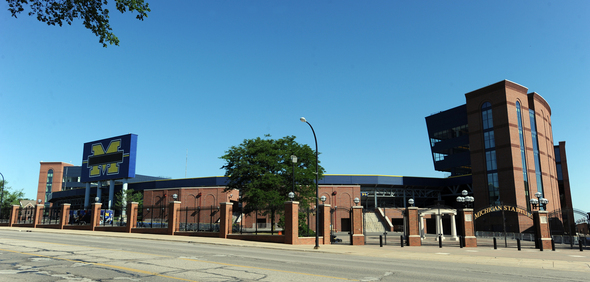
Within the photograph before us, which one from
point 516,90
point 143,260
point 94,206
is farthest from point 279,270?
point 516,90

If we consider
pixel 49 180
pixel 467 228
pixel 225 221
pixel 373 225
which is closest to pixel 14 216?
pixel 225 221

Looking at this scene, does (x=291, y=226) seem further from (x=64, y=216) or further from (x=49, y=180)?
(x=49, y=180)

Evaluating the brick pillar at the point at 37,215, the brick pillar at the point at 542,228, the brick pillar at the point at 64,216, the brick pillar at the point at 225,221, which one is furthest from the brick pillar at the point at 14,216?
the brick pillar at the point at 542,228

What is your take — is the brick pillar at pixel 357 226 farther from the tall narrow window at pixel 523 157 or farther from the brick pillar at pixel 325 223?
the tall narrow window at pixel 523 157

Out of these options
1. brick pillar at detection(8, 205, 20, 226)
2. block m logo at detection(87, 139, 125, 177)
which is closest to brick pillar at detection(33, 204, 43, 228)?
brick pillar at detection(8, 205, 20, 226)

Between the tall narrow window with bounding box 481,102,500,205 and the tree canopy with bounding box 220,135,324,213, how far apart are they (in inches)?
1250

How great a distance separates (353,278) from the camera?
→ 1175cm

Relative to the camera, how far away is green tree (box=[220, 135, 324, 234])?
39.5 m

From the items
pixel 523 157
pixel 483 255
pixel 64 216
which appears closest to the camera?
pixel 483 255

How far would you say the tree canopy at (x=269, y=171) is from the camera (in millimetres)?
39491

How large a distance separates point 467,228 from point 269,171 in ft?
64.3

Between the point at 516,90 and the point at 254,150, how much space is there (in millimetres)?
42516

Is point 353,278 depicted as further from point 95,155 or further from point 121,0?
point 95,155

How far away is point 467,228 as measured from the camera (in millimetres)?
31062
